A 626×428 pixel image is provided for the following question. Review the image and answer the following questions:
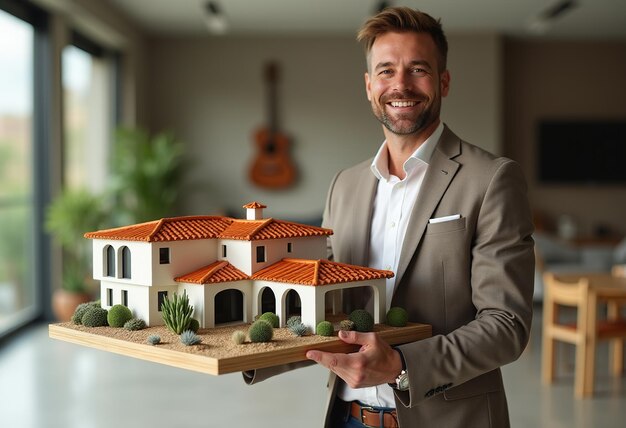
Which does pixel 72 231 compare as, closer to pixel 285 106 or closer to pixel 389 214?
pixel 285 106

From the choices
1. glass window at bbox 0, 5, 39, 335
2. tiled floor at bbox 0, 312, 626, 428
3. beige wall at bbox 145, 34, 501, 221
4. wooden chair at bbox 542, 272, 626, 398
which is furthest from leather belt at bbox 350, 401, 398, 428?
beige wall at bbox 145, 34, 501, 221

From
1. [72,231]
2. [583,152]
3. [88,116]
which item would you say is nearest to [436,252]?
[72,231]

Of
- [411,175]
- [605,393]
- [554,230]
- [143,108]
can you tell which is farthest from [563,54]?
[411,175]

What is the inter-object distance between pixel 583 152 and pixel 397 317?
10.4 metres

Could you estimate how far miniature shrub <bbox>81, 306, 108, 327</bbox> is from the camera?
6.72ft

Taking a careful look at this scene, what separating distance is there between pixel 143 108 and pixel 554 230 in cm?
630

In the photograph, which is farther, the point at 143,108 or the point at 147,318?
the point at 143,108

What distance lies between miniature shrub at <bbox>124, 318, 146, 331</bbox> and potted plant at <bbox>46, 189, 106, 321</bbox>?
6.02 m

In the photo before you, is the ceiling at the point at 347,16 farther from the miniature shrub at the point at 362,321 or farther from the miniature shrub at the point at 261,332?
the miniature shrub at the point at 261,332

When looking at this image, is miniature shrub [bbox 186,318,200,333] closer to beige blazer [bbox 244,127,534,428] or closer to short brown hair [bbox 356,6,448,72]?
beige blazer [bbox 244,127,534,428]

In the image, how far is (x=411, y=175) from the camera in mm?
2305

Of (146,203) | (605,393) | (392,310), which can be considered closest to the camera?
(392,310)

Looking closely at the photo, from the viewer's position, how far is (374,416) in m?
2.27

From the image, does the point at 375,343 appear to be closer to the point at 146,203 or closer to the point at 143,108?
the point at 146,203
